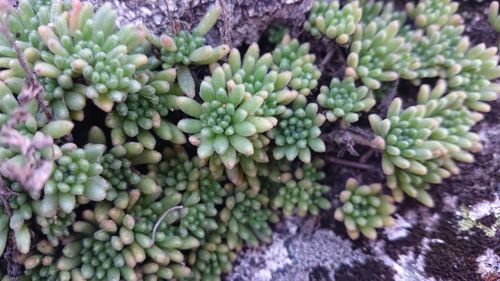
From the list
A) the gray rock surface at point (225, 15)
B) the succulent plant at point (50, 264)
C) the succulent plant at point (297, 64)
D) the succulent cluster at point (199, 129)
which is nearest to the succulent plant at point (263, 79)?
the succulent cluster at point (199, 129)

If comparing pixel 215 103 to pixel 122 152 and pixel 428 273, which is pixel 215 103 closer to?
pixel 122 152

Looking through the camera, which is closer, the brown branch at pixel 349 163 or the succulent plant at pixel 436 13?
the brown branch at pixel 349 163

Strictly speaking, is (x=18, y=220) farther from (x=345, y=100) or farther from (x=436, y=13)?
(x=436, y=13)

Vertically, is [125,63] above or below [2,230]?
above

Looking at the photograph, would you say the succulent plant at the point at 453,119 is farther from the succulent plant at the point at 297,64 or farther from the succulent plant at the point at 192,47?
the succulent plant at the point at 192,47

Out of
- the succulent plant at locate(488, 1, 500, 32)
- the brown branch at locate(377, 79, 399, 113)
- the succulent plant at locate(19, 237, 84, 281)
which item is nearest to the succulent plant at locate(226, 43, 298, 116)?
the brown branch at locate(377, 79, 399, 113)

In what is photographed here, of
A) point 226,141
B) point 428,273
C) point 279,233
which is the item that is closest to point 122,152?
point 226,141

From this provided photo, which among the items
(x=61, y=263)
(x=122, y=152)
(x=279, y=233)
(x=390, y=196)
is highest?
(x=390, y=196)
